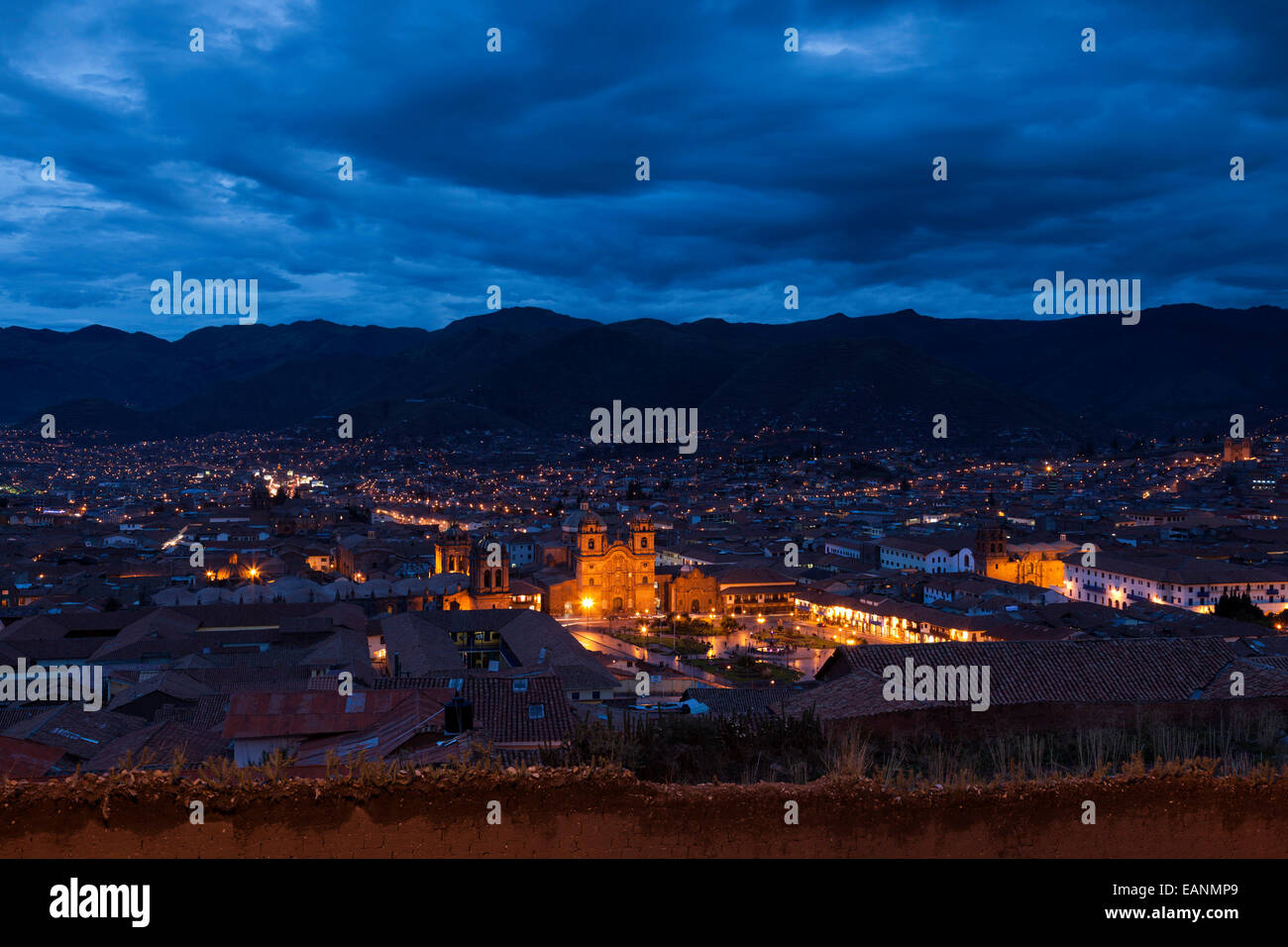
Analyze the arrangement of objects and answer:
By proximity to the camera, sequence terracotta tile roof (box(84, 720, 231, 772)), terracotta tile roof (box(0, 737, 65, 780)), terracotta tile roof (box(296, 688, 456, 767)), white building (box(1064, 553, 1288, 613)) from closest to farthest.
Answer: terracotta tile roof (box(296, 688, 456, 767)) < terracotta tile roof (box(0, 737, 65, 780)) < terracotta tile roof (box(84, 720, 231, 772)) < white building (box(1064, 553, 1288, 613))

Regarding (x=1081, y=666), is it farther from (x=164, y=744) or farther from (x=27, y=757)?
(x=27, y=757)

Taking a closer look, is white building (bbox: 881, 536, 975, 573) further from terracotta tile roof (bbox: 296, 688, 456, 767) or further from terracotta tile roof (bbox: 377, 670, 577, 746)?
terracotta tile roof (bbox: 296, 688, 456, 767)

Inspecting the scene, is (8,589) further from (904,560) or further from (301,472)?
(301,472)

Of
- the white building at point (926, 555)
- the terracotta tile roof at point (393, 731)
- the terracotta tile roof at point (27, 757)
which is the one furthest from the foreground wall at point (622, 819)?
the white building at point (926, 555)

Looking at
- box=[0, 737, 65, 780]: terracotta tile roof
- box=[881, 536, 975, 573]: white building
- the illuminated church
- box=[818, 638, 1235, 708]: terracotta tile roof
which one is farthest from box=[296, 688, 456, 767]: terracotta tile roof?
box=[881, 536, 975, 573]: white building

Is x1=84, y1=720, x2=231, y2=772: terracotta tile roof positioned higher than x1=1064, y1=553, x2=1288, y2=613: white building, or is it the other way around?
x1=84, y1=720, x2=231, y2=772: terracotta tile roof

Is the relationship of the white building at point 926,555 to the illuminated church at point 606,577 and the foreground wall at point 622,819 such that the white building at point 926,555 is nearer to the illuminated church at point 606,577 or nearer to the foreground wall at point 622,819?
the illuminated church at point 606,577

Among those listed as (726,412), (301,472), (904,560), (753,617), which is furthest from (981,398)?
(753,617)

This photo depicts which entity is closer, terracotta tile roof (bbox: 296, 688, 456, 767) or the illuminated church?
terracotta tile roof (bbox: 296, 688, 456, 767)
